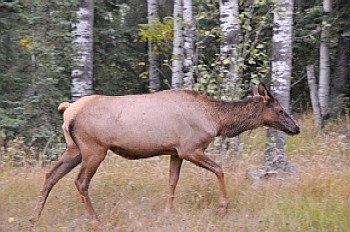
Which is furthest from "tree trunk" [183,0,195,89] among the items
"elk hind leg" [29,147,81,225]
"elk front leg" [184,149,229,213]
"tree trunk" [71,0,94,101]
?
"elk hind leg" [29,147,81,225]

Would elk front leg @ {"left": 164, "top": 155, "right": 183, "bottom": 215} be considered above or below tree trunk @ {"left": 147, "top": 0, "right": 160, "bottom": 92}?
below

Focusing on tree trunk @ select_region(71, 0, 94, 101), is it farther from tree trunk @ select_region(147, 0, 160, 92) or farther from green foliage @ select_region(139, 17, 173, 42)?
tree trunk @ select_region(147, 0, 160, 92)

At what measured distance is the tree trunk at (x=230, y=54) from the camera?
37.4 feet

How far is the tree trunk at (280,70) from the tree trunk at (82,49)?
186 inches

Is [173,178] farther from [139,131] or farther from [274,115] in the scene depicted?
[274,115]

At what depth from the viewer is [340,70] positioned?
733 inches

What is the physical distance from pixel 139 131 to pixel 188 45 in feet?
19.9

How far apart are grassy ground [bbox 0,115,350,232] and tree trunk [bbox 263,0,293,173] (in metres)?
0.36

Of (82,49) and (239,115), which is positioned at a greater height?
(82,49)

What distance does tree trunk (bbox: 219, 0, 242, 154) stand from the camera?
37.4ft

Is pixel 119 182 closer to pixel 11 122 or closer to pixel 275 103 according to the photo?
pixel 275 103

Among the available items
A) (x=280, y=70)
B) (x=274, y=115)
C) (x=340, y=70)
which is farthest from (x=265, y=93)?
(x=340, y=70)

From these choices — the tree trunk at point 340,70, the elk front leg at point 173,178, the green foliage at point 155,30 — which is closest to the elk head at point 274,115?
the elk front leg at point 173,178

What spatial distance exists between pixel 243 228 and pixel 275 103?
2.13 m
